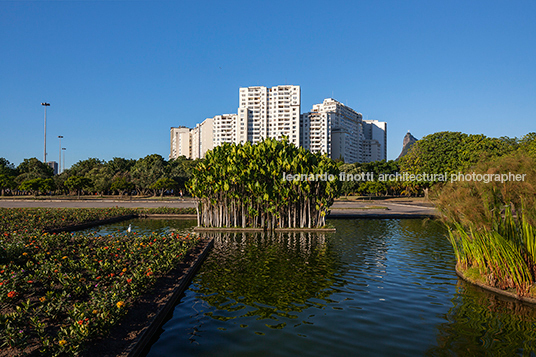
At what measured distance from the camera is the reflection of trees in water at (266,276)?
9.45 metres

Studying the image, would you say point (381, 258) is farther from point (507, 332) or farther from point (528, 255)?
point (507, 332)

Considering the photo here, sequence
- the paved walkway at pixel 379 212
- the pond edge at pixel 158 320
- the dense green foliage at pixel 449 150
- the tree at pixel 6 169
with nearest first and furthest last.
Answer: the pond edge at pixel 158 320, the paved walkway at pixel 379 212, the dense green foliage at pixel 449 150, the tree at pixel 6 169

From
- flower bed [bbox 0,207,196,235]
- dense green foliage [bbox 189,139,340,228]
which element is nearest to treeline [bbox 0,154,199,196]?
flower bed [bbox 0,207,196,235]

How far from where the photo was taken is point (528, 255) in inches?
383

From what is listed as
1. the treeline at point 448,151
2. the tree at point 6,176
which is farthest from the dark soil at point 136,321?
the tree at point 6,176

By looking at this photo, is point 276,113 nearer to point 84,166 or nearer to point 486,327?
point 84,166

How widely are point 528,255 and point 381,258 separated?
6.23 m

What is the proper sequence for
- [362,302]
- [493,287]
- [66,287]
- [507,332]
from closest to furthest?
[507,332] < [66,287] < [362,302] < [493,287]

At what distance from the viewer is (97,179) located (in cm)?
9006

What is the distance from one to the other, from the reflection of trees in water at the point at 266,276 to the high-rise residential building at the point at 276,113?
175343mm

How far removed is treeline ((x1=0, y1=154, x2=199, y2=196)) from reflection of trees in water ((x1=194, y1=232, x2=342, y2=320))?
53.1 metres

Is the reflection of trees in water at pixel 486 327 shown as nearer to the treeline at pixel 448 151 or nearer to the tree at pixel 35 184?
the treeline at pixel 448 151

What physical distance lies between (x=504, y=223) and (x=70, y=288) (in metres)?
12.1

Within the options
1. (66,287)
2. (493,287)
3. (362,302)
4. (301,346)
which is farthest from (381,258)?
(66,287)
